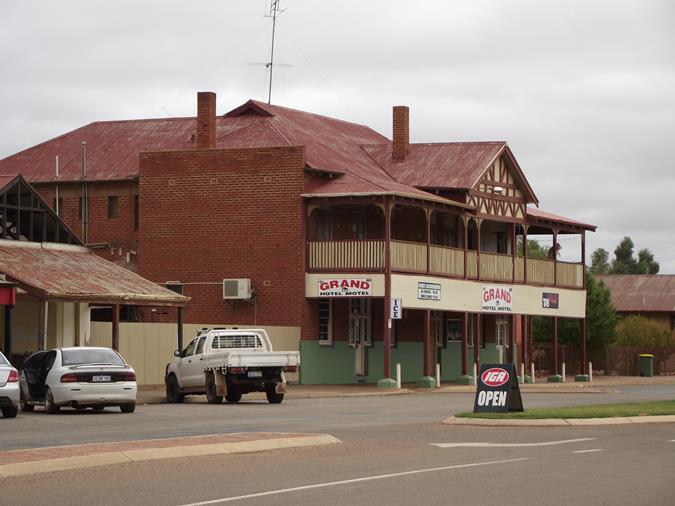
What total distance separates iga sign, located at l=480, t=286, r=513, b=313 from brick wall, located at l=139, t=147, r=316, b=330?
788cm

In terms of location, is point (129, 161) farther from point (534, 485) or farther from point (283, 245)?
point (534, 485)

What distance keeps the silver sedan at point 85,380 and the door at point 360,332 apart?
787 inches

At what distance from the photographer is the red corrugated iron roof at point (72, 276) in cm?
3506

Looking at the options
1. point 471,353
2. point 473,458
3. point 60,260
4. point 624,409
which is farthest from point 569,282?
point 473,458

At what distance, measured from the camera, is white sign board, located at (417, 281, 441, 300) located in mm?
47531

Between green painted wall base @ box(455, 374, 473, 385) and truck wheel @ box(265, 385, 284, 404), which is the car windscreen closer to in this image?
truck wheel @ box(265, 385, 284, 404)

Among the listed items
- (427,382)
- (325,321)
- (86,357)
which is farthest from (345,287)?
(86,357)

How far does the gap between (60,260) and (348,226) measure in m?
12.7

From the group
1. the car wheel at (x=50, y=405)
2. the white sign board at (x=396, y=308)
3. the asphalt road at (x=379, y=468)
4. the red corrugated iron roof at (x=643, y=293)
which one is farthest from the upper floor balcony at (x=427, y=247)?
the red corrugated iron roof at (x=643, y=293)

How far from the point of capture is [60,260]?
39344 millimetres

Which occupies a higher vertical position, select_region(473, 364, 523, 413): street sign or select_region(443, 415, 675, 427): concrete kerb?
select_region(473, 364, 523, 413): street sign

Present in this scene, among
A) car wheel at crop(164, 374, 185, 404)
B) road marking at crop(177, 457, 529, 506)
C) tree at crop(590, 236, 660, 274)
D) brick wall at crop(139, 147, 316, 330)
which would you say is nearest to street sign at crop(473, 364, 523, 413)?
road marking at crop(177, 457, 529, 506)

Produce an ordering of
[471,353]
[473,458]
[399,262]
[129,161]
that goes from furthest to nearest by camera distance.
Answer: [471,353], [129,161], [399,262], [473,458]

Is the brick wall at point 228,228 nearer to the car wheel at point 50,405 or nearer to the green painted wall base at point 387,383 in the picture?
the green painted wall base at point 387,383
